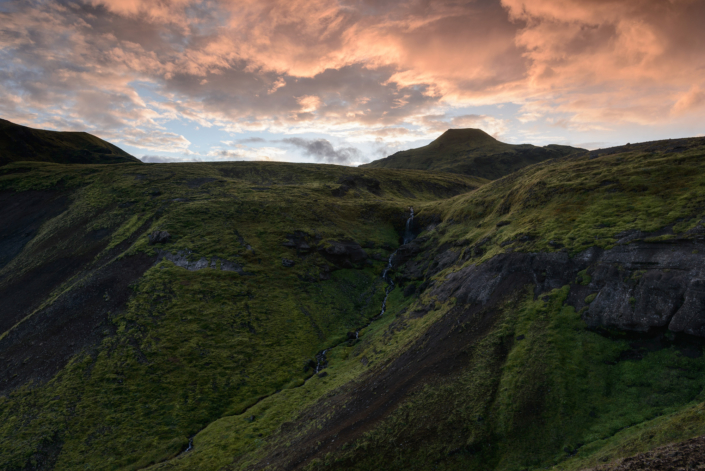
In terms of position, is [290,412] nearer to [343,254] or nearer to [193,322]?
[193,322]

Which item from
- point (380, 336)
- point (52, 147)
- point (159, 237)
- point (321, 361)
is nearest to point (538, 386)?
point (380, 336)

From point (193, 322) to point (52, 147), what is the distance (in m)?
181

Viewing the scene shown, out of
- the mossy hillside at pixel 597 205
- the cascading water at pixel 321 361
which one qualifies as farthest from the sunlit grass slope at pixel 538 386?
the cascading water at pixel 321 361

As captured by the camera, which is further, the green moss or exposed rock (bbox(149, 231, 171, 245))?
exposed rock (bbox(149, 231, 171, 245))

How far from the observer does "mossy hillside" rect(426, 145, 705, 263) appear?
35.5m

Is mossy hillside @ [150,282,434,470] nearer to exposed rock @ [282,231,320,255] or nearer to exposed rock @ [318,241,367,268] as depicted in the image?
exposed rock @ [318,241,367,268]

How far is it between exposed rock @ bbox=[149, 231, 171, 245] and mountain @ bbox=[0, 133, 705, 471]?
1.94ft

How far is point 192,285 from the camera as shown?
5784 centimetres

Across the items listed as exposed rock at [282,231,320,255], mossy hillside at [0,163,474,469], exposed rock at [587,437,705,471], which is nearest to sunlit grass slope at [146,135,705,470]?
exposed rock at [587,437,705,471]

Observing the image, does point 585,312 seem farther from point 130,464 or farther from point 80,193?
point 80,193

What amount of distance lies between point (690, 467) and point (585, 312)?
18.8m

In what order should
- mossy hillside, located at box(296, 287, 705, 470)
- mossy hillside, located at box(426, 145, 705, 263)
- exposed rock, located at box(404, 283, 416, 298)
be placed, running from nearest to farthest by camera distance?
mossy hillside, located at box(296, 287, 705, 470), mossy hillside, located at box(426, 145, 705, 263), exposed rock, located at box(404, 283, 416, 298)

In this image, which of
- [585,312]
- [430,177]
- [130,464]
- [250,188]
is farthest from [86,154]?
[585,312]

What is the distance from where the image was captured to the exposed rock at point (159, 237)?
68.0 m
